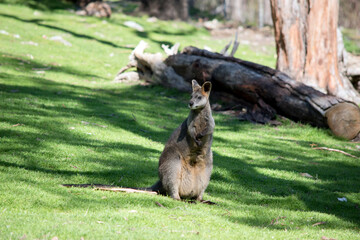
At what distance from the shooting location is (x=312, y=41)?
14.9m

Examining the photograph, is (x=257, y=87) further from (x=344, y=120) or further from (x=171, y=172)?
(x=171, y=172)

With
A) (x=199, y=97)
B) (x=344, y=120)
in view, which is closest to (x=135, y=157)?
(x=199, y=97)

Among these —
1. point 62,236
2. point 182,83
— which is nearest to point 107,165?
point 62,236

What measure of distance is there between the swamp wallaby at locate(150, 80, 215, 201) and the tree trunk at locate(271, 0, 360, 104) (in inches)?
390

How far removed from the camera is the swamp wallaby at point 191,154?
19.3 feet

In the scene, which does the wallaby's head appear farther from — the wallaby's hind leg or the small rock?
the small rock

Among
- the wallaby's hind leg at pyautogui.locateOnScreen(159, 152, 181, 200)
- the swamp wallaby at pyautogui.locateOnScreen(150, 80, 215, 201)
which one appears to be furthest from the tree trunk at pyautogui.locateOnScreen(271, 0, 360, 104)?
the wallaby's hind leg at pyautogui.locateOnScreen(159, 152, 181, 200)

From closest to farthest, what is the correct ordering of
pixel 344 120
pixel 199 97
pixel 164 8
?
pixel 199 97 < pixel 344 120 < pixel 164 8

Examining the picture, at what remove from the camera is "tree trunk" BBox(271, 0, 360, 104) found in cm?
1478

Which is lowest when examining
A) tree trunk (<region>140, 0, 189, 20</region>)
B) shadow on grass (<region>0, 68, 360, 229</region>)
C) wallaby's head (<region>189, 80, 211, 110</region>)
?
shadow on grass (<region>0, 68, 360, 229</region>)

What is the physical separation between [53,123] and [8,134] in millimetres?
1563

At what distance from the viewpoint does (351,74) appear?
16234 mm

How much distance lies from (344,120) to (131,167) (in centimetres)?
698

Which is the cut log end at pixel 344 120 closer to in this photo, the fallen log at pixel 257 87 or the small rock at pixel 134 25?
the fallen log at pixel 257 87
